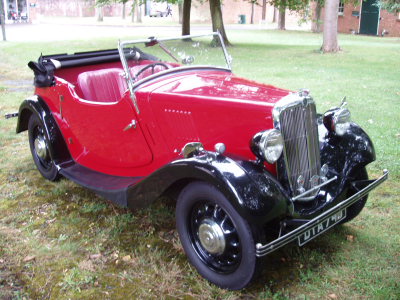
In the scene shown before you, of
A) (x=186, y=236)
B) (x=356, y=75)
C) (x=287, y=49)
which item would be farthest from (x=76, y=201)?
(x=287, y=49)

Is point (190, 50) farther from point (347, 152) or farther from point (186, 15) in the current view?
point (186, 15)

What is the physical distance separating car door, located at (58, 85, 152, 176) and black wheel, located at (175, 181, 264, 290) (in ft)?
2.48

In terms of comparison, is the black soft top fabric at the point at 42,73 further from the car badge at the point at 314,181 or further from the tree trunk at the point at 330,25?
the tree trunk at the point at 330,25

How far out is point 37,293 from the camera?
242 cm

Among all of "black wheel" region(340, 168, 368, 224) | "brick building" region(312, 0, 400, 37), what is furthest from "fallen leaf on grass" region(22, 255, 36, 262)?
"brick building" region(312, 0, 400, 37)

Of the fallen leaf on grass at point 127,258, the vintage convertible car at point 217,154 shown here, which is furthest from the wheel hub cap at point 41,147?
the fallen leaf on grass at point 127,258

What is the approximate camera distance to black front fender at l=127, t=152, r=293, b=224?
2066mm

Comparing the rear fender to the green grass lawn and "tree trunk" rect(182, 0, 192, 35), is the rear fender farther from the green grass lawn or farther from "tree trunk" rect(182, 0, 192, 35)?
"tree trunk" rect(182, 0, 192, 35)

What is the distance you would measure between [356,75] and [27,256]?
367 inches

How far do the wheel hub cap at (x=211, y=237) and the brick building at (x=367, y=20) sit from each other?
23.0 m

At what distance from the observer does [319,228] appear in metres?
2.33

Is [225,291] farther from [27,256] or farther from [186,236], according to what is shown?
[27,256]

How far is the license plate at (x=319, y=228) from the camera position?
2.24 m

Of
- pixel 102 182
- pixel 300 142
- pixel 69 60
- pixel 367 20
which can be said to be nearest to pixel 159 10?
pixel 367 20
